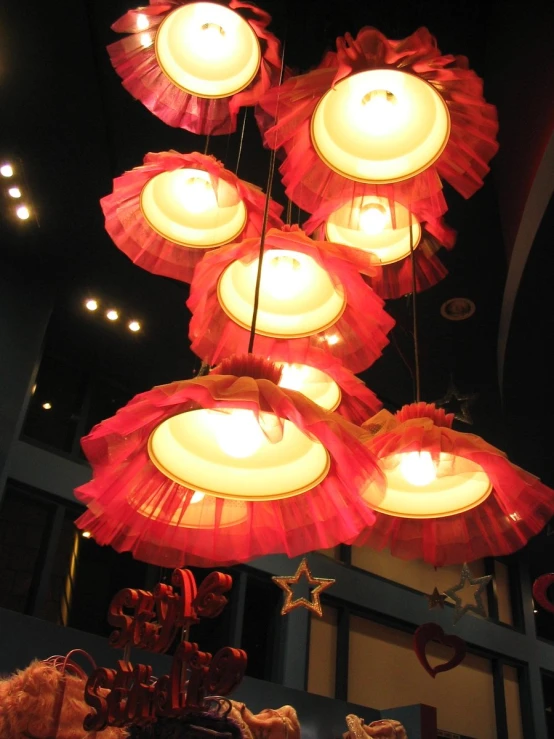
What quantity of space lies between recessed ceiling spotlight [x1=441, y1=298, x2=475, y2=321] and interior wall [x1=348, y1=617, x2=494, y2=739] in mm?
3450

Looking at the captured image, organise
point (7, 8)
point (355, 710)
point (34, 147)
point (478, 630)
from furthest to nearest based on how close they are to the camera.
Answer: point (478, 630)
point (355, 710)
point (34, 147)
point (7, 8)

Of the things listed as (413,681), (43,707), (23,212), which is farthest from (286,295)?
(413,681)

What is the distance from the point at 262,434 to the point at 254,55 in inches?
56.9

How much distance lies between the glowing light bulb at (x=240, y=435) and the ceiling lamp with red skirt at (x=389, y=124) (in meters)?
0.93

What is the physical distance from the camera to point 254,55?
96.8 inches

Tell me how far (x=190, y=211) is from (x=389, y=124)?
0.74 m

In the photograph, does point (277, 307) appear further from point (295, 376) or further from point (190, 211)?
point (190, 211)

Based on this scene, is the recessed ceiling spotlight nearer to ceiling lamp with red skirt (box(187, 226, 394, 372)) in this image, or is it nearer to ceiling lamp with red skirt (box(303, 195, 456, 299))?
ceiling lamp with red skirt (box(303, 195, 456, 299))

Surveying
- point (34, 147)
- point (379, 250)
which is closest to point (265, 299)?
point (379, 250)

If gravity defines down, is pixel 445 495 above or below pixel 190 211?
below

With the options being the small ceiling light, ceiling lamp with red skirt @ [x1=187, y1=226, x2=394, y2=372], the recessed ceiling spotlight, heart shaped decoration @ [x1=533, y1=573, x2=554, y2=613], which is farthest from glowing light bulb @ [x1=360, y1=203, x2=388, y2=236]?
the small ceiling light

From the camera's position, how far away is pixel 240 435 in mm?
1667

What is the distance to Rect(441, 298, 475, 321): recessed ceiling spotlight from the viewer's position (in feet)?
18.7

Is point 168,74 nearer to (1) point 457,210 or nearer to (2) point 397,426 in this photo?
(2) point 397,426
